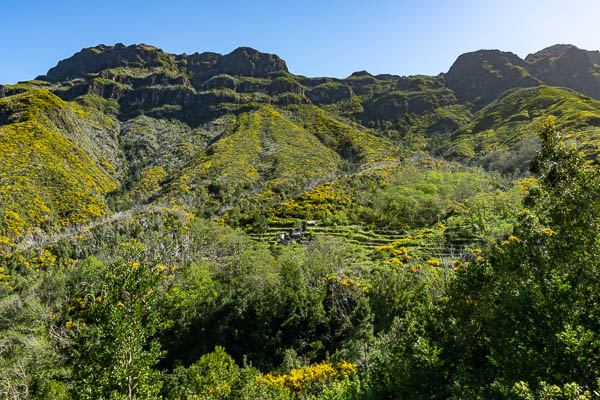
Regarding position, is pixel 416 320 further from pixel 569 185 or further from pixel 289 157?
pixel 289 157

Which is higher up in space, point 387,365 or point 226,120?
point 226,120

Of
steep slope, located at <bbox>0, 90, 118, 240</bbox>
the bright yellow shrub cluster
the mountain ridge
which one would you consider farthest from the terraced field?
steep slope, located at <bbox>0, 90, 118, 240</bbox>

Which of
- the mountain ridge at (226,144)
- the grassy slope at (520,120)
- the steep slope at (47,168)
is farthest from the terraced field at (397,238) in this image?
the grassy slope at (520,120)

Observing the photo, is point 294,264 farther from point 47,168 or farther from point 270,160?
point 47,168

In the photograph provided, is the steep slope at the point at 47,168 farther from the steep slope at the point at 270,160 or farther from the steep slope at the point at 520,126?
the steep slope at the point at 520,126

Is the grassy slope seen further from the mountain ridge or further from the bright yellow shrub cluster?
the bright yellow shrub cluster

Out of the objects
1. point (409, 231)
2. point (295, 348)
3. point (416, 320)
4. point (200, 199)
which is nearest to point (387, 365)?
point (416, 320)

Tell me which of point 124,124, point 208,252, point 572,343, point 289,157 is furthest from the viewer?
point 124,124

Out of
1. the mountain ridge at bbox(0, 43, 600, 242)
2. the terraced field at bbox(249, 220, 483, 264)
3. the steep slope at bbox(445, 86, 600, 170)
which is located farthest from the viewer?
the steep slope at bbox(445, 86, 600, 170)

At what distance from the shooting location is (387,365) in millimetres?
14078

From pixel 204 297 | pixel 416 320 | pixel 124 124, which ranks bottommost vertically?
pixel 204 297

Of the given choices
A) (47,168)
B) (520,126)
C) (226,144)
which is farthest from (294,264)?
(520,126)

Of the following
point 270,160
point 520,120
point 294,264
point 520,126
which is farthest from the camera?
point 520,120

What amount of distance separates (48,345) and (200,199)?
51.0 metres
